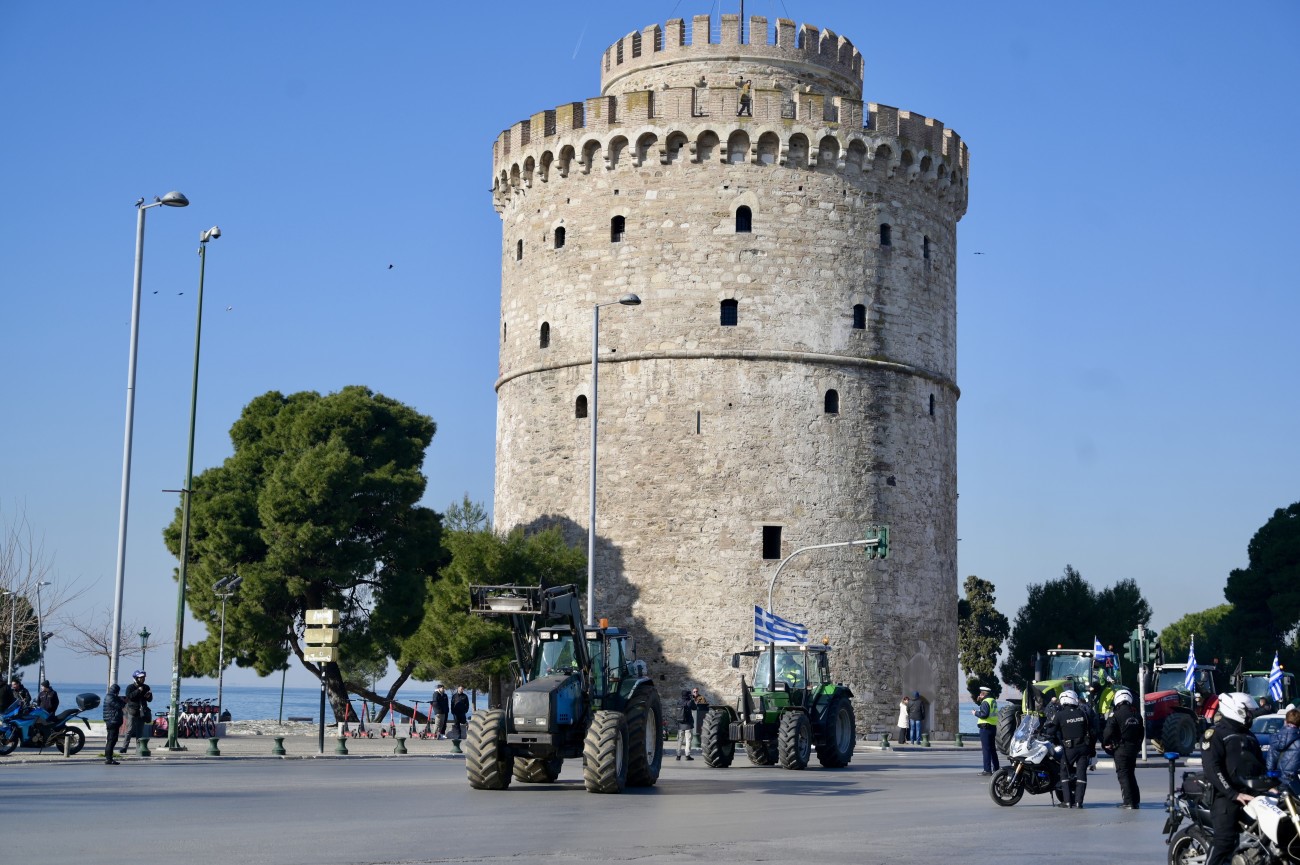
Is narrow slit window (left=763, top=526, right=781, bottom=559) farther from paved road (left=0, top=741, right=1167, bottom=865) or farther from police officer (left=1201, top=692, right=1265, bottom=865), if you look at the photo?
police officer (left=1201, top=692, right=1265, bottom=865)

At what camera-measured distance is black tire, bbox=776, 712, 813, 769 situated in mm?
21875

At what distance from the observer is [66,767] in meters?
19.8

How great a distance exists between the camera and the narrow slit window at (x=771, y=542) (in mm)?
34688

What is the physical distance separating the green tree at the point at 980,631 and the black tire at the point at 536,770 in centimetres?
4628

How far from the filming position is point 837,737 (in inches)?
909

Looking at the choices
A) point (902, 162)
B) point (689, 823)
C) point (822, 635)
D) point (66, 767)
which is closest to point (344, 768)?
point (66, 767)

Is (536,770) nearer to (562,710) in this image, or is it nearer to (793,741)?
(562,710)

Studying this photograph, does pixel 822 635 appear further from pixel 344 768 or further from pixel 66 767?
pixel 66 767

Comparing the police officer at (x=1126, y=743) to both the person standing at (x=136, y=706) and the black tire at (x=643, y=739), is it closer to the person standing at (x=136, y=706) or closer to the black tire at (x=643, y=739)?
the black tire at (x=643, y=739)

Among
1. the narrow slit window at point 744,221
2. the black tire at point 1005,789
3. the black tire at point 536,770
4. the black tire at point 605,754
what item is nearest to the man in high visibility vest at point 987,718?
the black tire at point 1005,789

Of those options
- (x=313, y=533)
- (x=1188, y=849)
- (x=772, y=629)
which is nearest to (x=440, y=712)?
(x=313, y=533)

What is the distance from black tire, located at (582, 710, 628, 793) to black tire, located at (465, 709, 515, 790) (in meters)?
1.02

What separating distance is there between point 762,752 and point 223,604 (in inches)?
704

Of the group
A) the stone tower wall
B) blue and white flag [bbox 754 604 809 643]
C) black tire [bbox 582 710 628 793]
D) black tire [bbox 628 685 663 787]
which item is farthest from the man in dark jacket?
the stone tower wall
